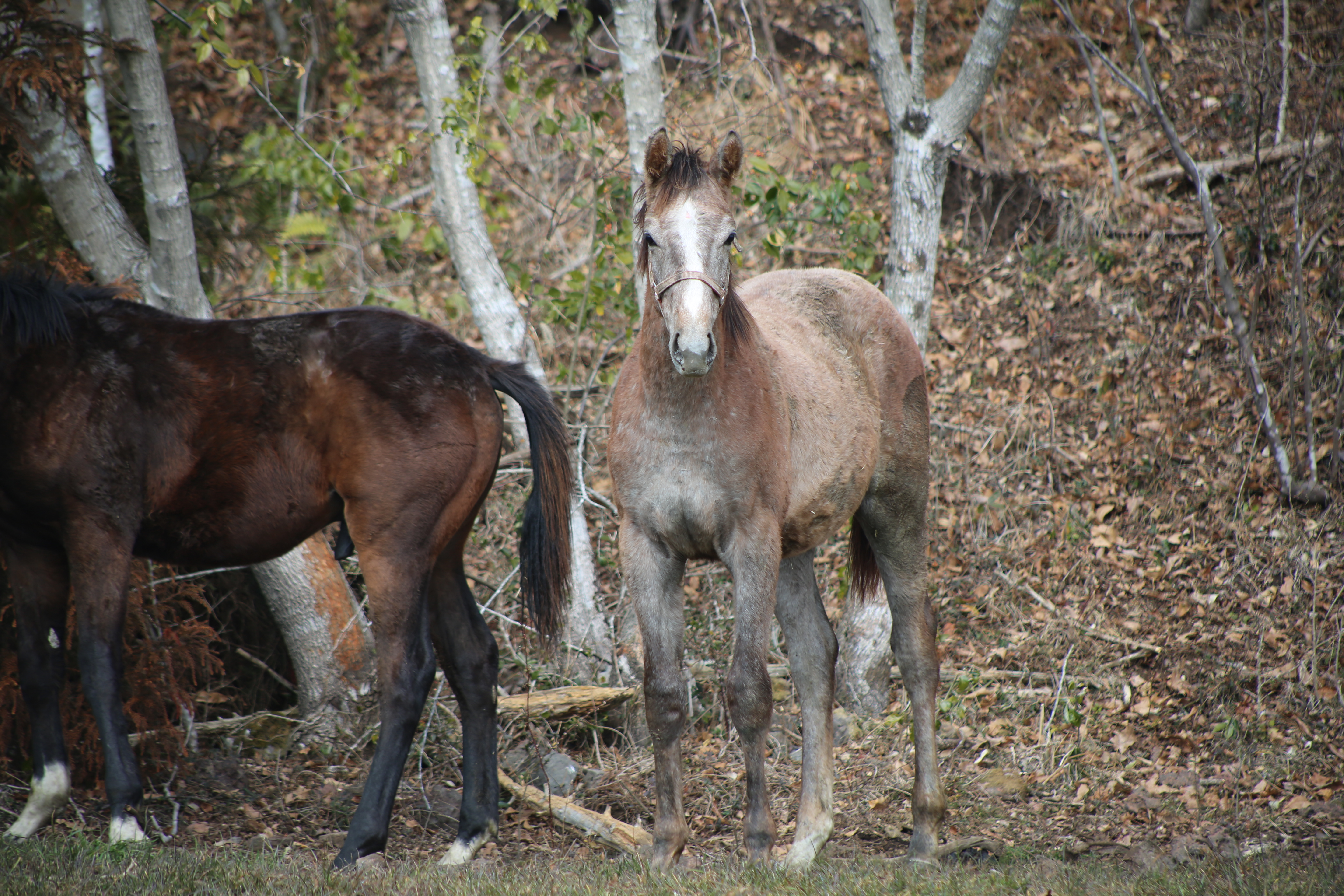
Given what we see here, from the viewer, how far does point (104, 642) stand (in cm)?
402

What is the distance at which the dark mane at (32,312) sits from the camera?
13.6 ft

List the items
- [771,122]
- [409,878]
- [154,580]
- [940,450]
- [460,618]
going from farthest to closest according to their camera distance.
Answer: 1. [771,122]
2. [940,450]
3. [154,580]
4. [460,618]
5. [409,878]

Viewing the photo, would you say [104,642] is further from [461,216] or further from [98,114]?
[98,114]

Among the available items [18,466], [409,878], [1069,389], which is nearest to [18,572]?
[18,466]

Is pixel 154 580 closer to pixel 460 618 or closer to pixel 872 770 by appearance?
pixel 460 618

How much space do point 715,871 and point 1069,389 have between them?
20.7ft

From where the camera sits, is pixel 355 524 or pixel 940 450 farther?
pixel 940 450

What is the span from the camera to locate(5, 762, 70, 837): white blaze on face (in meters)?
4.05

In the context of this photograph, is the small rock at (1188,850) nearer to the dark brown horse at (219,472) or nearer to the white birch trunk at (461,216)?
the dark brown horse at (219,472)

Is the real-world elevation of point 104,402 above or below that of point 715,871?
above

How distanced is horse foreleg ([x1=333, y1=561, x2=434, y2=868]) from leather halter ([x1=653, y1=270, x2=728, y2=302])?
1.68 metres

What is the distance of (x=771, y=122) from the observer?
1086 cm

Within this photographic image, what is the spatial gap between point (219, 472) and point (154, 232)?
7.06 ft

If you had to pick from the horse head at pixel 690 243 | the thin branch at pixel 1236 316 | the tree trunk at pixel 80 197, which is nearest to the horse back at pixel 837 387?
the horse head at pixel 690 243
